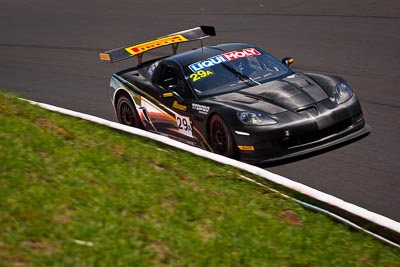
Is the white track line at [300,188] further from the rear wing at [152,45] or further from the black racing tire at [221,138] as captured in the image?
the rear wing at [152,45]

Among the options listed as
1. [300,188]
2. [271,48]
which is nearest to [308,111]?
[300,188]

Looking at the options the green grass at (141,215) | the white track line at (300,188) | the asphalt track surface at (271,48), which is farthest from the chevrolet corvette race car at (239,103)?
the green grass at (141,215)

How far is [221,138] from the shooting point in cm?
920

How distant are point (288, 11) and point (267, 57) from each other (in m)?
7.58

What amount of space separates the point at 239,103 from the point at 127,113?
268 cm

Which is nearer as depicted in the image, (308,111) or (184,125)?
(308,111)

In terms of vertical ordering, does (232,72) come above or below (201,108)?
above

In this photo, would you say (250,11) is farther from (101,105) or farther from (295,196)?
(295,196)

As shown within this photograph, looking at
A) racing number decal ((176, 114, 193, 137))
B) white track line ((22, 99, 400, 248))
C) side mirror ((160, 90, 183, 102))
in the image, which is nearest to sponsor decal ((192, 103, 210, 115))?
racing number decal ((176, 114, 193, 137))

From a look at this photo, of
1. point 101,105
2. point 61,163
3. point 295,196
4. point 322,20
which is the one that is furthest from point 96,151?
point 322,20

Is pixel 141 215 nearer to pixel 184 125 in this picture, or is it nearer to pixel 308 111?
pixel 308 111

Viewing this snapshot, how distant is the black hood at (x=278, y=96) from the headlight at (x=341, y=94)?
134mm

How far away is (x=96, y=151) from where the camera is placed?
292 inches

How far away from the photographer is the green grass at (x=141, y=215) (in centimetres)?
529
